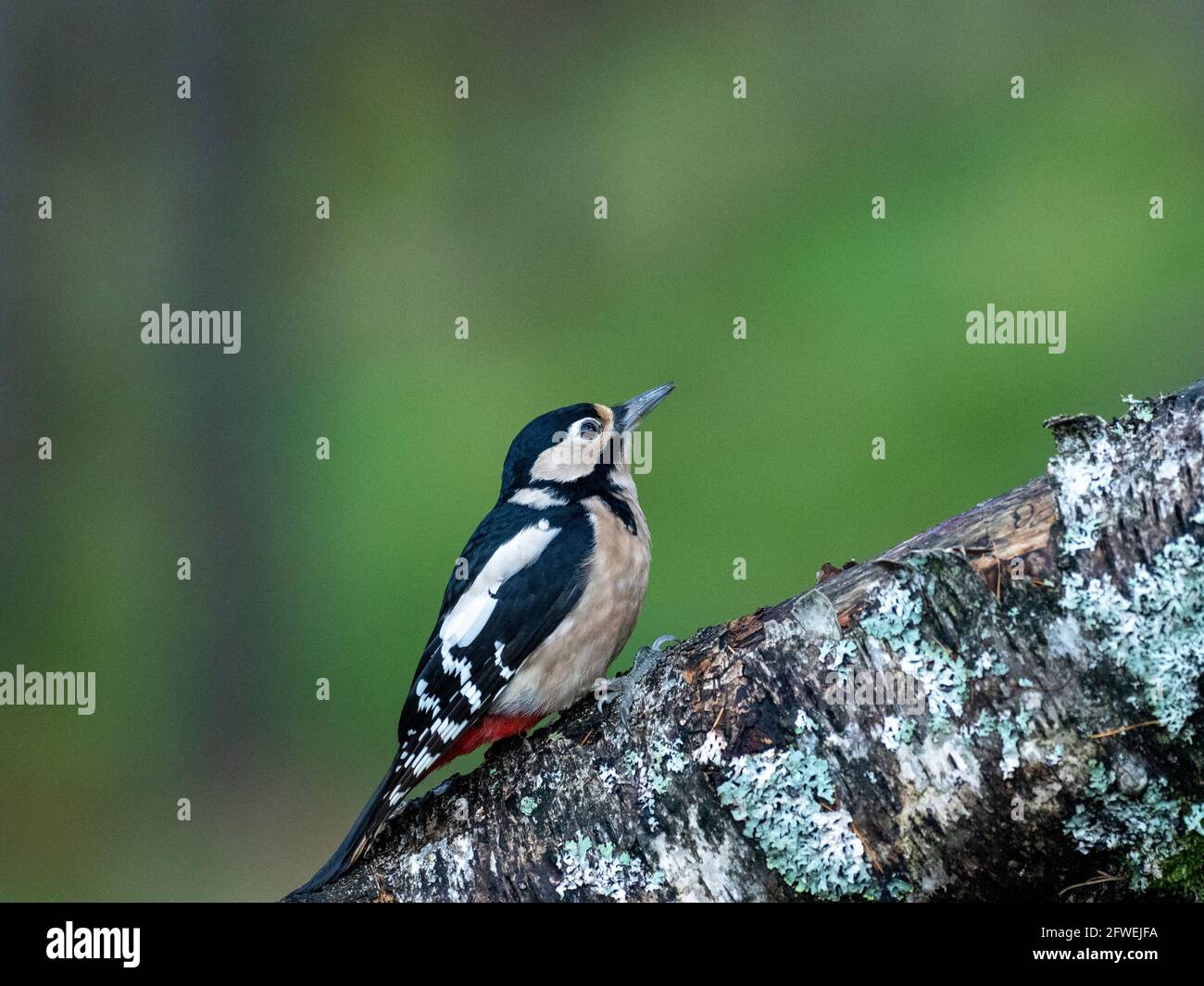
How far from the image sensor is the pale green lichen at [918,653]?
1.45 metres

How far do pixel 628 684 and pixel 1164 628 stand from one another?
0.79m

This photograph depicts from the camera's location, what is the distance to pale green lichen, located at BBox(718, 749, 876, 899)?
4.97 ft

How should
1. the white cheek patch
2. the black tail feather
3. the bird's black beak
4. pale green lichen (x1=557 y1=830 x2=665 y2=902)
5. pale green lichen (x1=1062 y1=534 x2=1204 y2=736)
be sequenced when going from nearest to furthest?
pale green lichen (x1=1062 y1=534 x2=1204 y2=736)
pale green lichen (x1=557 y1=830 x2=665 y2=902)
the black tail feather
the white cheek patch
the bird's black beak

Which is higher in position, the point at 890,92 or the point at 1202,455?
the point at 890,92

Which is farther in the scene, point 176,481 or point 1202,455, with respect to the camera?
point 176,481

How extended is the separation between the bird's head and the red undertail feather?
1.83 feet

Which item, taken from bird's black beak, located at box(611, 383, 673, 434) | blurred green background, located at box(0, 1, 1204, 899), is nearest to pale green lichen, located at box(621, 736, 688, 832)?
bird's black beak, located at box(611, 383, 673, 434)

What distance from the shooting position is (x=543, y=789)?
5.86ft

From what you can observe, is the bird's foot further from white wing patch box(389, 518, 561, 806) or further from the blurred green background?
the blurred green background

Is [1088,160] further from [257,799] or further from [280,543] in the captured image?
[257,799]

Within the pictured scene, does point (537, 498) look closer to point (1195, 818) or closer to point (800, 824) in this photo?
point (800, 824)
